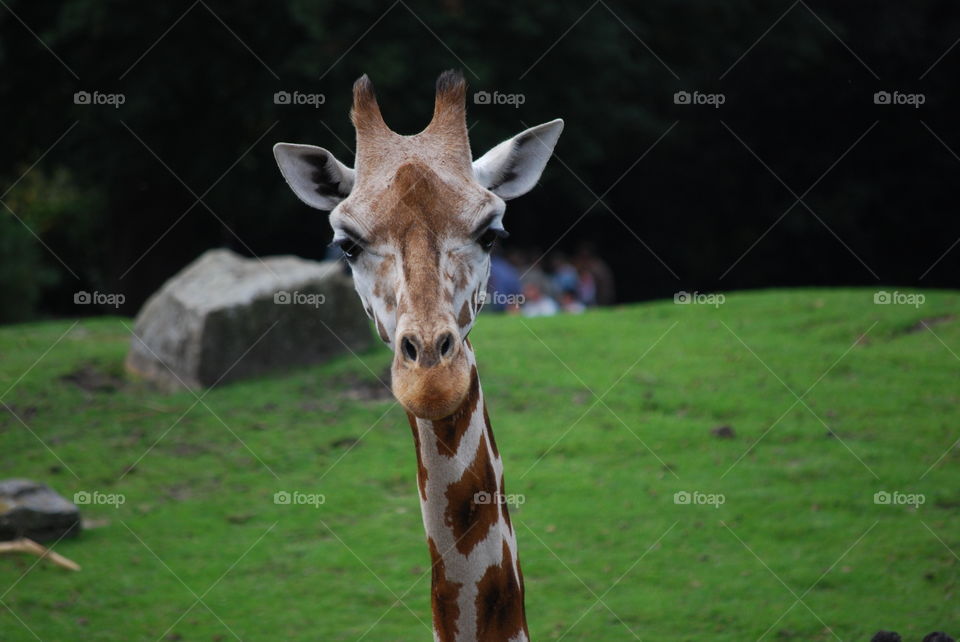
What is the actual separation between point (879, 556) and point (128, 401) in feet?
22.2

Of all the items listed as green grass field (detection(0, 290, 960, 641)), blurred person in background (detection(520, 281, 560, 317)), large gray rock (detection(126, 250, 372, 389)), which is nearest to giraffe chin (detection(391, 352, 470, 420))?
green grass field (detection(0, 290, 960, 641))

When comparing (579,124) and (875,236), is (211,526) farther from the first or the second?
(875,236)

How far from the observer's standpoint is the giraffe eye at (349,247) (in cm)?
407

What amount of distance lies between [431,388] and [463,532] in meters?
1.00

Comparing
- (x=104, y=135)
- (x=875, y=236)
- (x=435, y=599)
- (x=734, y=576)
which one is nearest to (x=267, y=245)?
A: (x=104, y=135)

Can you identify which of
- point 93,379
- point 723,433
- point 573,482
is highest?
point 93,379

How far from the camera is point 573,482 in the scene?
8703 mm

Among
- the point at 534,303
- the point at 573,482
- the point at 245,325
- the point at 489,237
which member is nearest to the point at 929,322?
the point at 573,482

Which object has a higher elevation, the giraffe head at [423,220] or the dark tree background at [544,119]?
the dark tree background at [544,119]

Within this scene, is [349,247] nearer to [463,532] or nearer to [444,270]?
[444,270]

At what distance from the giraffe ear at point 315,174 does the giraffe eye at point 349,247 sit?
0.44m

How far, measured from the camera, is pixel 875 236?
76.1 ft

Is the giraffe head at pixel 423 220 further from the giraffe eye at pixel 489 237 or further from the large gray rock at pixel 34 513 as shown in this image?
the large gray rock at pixel 34 513

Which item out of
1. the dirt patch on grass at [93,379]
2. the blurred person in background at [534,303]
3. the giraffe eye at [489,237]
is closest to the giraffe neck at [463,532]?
the giraffe eye at [489,237]
